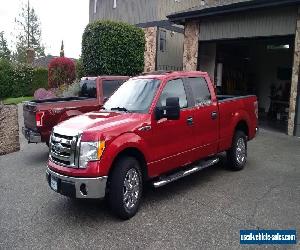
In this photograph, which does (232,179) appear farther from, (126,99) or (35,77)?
(35,77)

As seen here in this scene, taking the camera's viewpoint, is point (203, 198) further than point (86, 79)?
No

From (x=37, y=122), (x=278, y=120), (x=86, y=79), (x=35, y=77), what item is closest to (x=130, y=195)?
A: (x=37, y=122)

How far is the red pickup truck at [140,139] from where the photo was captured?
5.23m

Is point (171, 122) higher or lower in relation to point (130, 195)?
higher

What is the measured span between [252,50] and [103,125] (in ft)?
57.0

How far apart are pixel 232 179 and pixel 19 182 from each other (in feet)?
14.8

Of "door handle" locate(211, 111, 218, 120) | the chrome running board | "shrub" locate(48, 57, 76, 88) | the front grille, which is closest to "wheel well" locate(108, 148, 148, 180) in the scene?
the chrome running board

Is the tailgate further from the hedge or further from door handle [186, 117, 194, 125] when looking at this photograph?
the hedge

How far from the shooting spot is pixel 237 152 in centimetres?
830

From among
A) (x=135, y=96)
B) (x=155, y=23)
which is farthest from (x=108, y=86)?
(x=155, y=23)

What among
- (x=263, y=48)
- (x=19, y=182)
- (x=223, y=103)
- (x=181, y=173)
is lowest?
(x=19, y=182)

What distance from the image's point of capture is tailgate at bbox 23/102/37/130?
29.1 ft

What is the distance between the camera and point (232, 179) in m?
7.63

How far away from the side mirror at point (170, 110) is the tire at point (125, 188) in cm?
92
